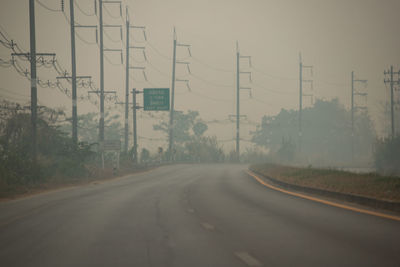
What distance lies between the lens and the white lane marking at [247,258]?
7310mm

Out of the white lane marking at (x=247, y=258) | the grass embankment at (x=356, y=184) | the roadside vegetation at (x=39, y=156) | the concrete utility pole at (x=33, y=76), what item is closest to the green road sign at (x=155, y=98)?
the roadside vegetation at (x=39, y=156)

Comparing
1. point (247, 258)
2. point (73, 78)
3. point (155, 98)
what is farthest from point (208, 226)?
point (155, 98)

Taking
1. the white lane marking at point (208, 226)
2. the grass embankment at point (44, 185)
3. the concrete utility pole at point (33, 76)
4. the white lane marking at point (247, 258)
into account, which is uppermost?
the concrete utility pole at point (33, 76)

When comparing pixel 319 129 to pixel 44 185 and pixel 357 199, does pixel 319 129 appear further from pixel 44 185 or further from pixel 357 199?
pixel 357 199

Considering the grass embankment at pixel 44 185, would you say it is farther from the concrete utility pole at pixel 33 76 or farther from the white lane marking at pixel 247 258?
the white lane marking at pixel 247 258

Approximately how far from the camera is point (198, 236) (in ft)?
32.9

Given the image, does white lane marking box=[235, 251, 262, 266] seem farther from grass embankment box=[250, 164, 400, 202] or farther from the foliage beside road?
the foliage beside road

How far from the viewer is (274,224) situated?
37.8 feet

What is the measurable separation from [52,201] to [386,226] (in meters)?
12.9

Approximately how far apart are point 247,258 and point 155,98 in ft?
172

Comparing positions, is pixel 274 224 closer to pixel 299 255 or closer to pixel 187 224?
pixel 187 224

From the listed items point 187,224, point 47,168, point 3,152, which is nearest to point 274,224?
point 187,224

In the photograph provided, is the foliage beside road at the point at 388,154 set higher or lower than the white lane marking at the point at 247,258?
lower

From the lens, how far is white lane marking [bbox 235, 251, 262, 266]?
731 cm
